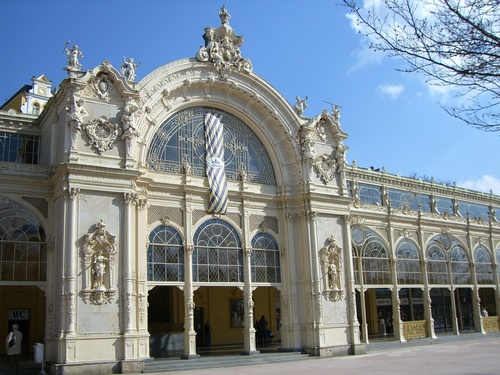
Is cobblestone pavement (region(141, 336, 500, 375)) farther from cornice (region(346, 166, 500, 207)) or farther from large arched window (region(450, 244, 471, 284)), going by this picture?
cornice (region(346, 166, 500, 207))

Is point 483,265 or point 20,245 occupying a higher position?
point 20,245

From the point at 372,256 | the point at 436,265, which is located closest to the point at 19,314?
the point at 372,256

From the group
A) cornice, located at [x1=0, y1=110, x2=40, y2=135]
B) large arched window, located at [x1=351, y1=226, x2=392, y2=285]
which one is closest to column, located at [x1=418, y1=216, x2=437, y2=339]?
large arched window, located at [x1=351, y1=226, x2=392, y2=285]

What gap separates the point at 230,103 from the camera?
1113 inches

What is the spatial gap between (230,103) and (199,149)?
297cm

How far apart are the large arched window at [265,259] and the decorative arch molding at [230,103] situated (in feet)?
10.4

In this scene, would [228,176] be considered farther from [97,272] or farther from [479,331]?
[479,331]

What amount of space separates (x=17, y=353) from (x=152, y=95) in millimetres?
11830

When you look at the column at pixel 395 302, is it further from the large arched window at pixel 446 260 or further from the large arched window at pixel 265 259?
the large arched window at pixel 265 259

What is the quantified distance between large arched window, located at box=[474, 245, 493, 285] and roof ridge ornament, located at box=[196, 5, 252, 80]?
22196mm

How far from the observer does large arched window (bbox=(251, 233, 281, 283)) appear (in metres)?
27.5

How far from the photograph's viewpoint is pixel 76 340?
68.3 feet

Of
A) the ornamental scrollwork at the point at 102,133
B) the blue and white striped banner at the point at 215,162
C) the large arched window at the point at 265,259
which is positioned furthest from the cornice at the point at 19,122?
the large arched window at the point at 265,259

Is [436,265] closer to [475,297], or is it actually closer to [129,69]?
[475,297]
